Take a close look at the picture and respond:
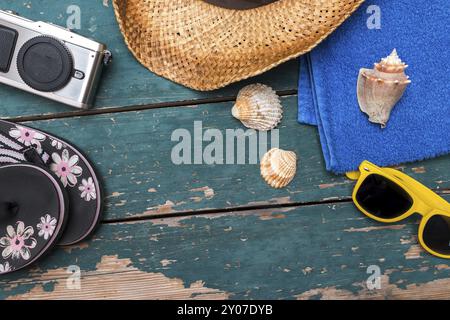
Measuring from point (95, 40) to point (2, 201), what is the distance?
26cm

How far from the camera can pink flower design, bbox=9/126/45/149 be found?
67cm

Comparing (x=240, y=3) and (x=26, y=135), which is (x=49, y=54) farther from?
(x=240, y=3)

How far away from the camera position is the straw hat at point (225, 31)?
589 millimetres

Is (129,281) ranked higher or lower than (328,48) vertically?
lower

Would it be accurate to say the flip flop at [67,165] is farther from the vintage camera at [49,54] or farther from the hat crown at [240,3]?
the hat crown at [240,3]

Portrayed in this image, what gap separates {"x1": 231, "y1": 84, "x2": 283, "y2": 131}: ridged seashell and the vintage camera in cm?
19

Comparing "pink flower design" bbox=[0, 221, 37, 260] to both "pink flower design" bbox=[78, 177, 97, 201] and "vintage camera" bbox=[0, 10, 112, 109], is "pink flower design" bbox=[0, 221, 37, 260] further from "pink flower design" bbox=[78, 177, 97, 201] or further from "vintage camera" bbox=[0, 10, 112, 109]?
"vintage camera" bbox=[0, 10, 112, 109]

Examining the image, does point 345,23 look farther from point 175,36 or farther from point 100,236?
point 100,236

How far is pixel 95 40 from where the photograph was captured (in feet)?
2.18

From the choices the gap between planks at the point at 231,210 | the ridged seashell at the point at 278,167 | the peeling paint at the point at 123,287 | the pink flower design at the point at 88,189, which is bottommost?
the peeling paint at the point at 123,287

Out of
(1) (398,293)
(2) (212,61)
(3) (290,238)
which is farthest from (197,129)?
(1) (398,293)

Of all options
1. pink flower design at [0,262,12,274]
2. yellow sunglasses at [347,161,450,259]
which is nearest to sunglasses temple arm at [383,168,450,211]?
yellow sunglasses at [347,161,450,259]

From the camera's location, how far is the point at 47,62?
2.09 ft

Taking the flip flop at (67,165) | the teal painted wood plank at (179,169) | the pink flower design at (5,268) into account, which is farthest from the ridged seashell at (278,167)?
the pink flower design at (5,268)
